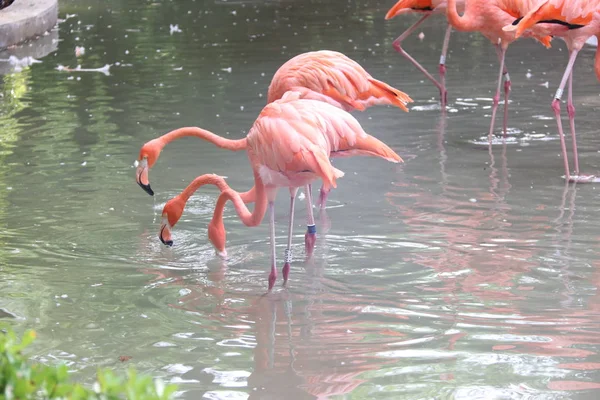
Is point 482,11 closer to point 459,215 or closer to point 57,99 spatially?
point 459,215

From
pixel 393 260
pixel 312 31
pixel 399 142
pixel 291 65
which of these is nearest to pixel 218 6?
pixel 312 31

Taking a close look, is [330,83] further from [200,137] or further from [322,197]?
[200,137]

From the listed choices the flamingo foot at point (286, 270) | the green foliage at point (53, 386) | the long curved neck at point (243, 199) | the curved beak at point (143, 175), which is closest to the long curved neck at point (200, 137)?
the curved beak at point (143, 175)

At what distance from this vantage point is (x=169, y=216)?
171 inches

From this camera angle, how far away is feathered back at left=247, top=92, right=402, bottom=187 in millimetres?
3766

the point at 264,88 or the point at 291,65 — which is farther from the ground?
the point at 291,65

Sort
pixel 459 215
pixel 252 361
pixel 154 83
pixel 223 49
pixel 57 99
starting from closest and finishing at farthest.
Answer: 1. pixel 252 361
2. pixel 459 215
3. pixel 57 99
4. pixel 154 83
5. pixel 223 49

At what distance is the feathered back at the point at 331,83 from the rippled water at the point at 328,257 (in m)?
0.60

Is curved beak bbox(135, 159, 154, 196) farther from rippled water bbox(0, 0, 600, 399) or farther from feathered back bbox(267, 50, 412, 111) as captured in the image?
feathered back bbox(267, 50, 412, 111)

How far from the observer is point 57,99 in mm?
8477

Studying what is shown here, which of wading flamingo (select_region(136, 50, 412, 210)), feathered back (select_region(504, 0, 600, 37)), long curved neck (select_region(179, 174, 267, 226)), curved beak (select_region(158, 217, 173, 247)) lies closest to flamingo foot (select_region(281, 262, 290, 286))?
long curved neck (select_region(179, 174, 267, 226))

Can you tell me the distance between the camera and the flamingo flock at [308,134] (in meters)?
3.85

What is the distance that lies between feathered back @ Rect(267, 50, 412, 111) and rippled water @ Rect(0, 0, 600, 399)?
0.60m

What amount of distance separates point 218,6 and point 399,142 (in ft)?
33.3
